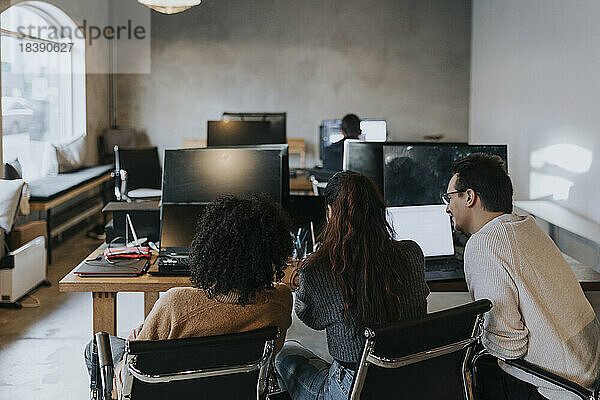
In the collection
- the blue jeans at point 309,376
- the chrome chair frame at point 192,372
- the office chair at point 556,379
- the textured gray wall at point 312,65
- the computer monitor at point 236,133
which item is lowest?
the blue jeans at point 309,376

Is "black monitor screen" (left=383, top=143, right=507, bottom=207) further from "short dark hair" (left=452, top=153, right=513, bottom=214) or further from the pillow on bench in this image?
the pillow on bench

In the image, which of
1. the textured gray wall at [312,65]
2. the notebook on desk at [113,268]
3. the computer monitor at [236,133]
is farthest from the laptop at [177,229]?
the textured gray wall at [312,65]

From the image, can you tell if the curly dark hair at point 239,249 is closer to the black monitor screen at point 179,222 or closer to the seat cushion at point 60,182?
the black monitor screen at point 179,222

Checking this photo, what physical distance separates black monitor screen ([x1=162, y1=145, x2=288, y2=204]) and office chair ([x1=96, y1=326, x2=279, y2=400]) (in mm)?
1415

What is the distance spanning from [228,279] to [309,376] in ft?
1.76

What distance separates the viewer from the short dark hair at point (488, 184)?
2.43 meters

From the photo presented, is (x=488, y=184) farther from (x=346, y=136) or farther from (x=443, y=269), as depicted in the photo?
(x=346, y=136)

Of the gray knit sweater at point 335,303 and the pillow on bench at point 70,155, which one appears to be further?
the pillow on bench at point 70,155

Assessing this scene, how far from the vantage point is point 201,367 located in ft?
6.16

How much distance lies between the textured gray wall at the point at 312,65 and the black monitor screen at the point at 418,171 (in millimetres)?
6038

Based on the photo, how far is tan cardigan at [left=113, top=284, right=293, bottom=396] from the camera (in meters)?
2.06

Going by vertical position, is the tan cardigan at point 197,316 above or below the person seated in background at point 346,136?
below

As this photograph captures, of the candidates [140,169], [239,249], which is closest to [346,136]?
[140,169]

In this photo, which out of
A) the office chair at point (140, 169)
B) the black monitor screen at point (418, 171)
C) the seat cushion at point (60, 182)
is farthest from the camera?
the office chair at point (140, 169)
